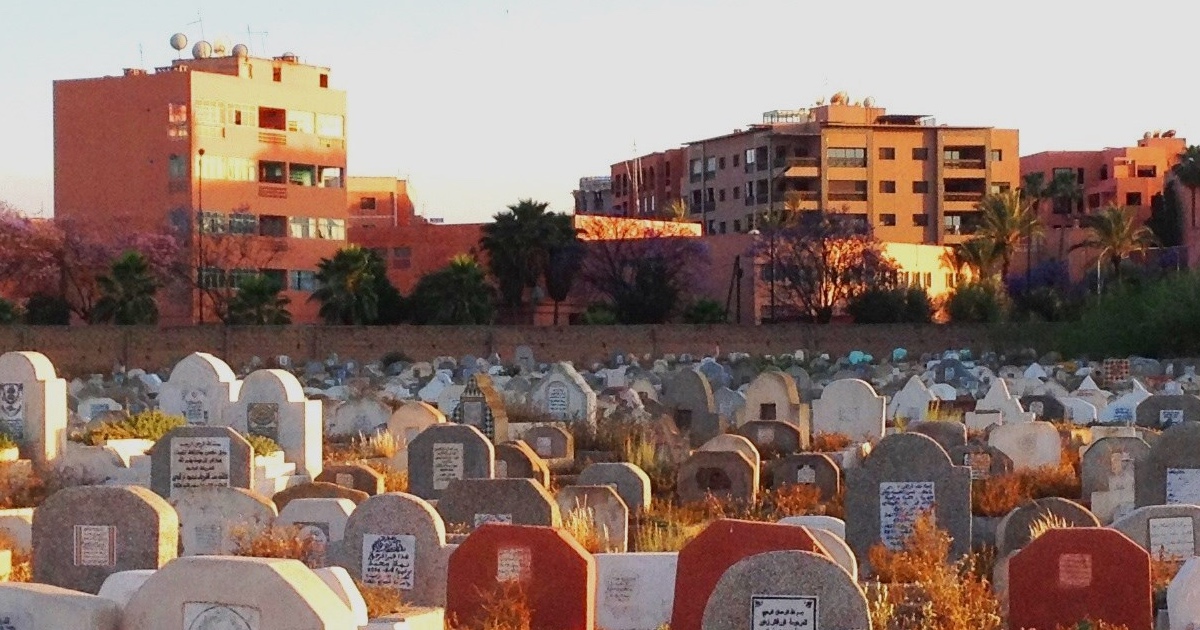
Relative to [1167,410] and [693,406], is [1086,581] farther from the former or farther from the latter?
[693,406]

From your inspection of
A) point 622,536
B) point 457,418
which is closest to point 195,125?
point 457,418

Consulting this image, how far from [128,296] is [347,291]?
251 inches

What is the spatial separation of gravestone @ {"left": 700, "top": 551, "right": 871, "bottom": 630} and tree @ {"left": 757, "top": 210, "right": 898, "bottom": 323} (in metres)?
55.1

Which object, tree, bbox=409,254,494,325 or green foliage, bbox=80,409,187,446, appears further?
tree, bbox=409,254,494,325

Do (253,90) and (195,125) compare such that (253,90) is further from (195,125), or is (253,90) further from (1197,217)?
(1197,217)

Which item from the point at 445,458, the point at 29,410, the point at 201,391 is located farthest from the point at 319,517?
the point at 201,391

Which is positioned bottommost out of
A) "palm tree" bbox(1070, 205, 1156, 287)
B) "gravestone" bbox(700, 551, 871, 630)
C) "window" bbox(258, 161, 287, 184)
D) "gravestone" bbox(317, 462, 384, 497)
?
"gravestone" bbox(317, 462, 384, 497)

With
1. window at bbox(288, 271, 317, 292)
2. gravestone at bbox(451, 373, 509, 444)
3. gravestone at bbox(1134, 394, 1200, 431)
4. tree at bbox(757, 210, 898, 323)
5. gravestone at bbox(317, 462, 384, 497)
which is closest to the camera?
gravestone at bbox(317, 462, 384, 497)

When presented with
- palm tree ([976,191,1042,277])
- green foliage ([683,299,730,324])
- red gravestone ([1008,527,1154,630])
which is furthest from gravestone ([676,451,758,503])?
palm tree ([976,191,1042,277])

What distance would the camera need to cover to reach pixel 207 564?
24.2 feet

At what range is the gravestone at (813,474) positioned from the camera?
1738cm

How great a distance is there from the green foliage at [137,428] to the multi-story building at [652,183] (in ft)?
226

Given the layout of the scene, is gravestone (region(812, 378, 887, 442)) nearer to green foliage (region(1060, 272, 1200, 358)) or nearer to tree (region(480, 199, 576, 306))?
green foliage (region(1060, 272, 1200, 358))

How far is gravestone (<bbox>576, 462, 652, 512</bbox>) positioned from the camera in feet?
51.6
